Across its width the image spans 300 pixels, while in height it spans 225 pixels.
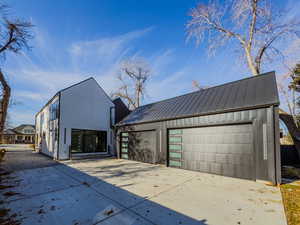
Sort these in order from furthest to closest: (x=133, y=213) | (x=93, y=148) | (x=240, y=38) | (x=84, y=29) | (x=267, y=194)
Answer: (x=93, y=148), (x=240, y=38), (x=84, y=29), (x=267, y=194), (x=133, y=213)

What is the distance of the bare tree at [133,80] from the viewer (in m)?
23.3

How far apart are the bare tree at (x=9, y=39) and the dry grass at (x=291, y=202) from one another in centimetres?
1084

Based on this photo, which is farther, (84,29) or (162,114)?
(162,114)

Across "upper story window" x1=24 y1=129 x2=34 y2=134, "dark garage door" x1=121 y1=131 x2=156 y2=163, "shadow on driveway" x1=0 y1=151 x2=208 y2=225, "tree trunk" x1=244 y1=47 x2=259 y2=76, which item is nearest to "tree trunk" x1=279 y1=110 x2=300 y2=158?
"tree trunk" x1=244 y1=47 x2=259 y2=76

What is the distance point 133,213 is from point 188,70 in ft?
37.7

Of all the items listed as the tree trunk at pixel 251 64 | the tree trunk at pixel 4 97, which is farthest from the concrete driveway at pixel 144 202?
the tree trunk at pixel 251 64

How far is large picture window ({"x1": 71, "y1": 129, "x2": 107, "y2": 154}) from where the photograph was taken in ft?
39.9

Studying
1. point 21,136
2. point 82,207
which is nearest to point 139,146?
point 82,207

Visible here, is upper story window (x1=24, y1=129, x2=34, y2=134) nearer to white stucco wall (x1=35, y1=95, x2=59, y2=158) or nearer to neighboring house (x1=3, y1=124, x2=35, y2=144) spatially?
neighboring house (x1=3, y1=124, x2=35, y2=144)

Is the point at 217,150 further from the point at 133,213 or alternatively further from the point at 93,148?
the point at 93,148

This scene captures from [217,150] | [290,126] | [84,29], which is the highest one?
[84,29]

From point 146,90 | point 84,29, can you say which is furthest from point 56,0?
point 146,90

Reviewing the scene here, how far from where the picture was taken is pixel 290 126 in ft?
27.5

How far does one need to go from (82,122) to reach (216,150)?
10625 millimetres
